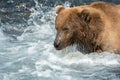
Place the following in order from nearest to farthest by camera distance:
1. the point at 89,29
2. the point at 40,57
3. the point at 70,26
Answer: the point at 70,26, the point at 89,29, the point at 40,57

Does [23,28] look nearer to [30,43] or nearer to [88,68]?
[30,43]

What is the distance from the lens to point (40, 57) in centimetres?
1102

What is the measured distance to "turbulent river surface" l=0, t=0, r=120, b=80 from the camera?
9.88 meters

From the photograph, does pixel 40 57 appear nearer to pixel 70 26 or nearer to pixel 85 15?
pixel 70 26

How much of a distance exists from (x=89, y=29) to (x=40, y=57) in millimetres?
1398

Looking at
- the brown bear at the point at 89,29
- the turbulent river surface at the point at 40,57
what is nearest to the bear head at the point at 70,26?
the brown bear at the point at 89,29

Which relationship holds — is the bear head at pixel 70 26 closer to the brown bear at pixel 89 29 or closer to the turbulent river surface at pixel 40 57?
the brown bear at pixel 89 29

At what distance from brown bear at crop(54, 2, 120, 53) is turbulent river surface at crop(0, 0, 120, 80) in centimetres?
22

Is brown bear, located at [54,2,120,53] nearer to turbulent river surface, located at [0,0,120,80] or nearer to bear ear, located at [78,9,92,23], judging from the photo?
bear ear, located at [78,9,92,23]

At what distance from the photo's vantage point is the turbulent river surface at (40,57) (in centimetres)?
988

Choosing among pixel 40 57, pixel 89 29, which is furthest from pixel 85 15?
pixel 40 57

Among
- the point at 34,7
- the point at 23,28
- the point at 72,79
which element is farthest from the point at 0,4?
the point at 72,79

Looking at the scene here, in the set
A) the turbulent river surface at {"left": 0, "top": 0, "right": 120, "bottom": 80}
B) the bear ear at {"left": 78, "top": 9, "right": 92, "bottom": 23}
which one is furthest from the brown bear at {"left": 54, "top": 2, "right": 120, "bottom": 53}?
the turbulent river surface at {"left": 0, "top": 0, "right": 120, "bottom": 80}

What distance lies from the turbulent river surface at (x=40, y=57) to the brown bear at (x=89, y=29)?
22 centimetres
